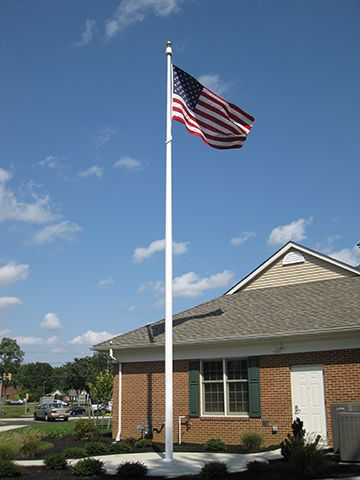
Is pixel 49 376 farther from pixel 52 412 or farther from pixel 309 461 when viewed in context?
pixel 309 461

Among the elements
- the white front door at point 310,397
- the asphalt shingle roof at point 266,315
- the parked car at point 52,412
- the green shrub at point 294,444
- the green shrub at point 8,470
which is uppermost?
the asphalt shingle roof at point 266,315

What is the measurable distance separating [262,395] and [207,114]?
846 cm

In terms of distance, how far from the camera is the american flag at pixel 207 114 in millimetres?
11922

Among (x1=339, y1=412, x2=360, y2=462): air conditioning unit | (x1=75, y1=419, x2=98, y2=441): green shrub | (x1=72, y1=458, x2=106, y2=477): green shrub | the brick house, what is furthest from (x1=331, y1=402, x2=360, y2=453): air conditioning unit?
(x1=75, y1=419, x2=98, y2=441): green shrub

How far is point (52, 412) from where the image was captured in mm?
38156

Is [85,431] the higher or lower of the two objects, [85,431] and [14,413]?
the higher

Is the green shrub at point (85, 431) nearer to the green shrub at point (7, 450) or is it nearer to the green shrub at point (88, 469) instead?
the green shrub at point (7, 450)

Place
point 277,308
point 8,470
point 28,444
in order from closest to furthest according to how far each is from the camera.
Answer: point 8,470 → point 28,444 → point 277,308

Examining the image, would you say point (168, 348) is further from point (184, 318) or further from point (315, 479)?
point (184, 318)

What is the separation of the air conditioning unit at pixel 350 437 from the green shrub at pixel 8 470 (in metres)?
6.59

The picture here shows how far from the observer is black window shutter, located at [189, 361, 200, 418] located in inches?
548

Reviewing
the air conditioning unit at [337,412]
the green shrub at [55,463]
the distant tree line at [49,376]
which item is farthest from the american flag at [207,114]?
the distant tree line at [49,376]

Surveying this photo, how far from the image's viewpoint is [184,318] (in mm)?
16938

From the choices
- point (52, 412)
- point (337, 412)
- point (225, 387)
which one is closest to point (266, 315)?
point (225, 387)
